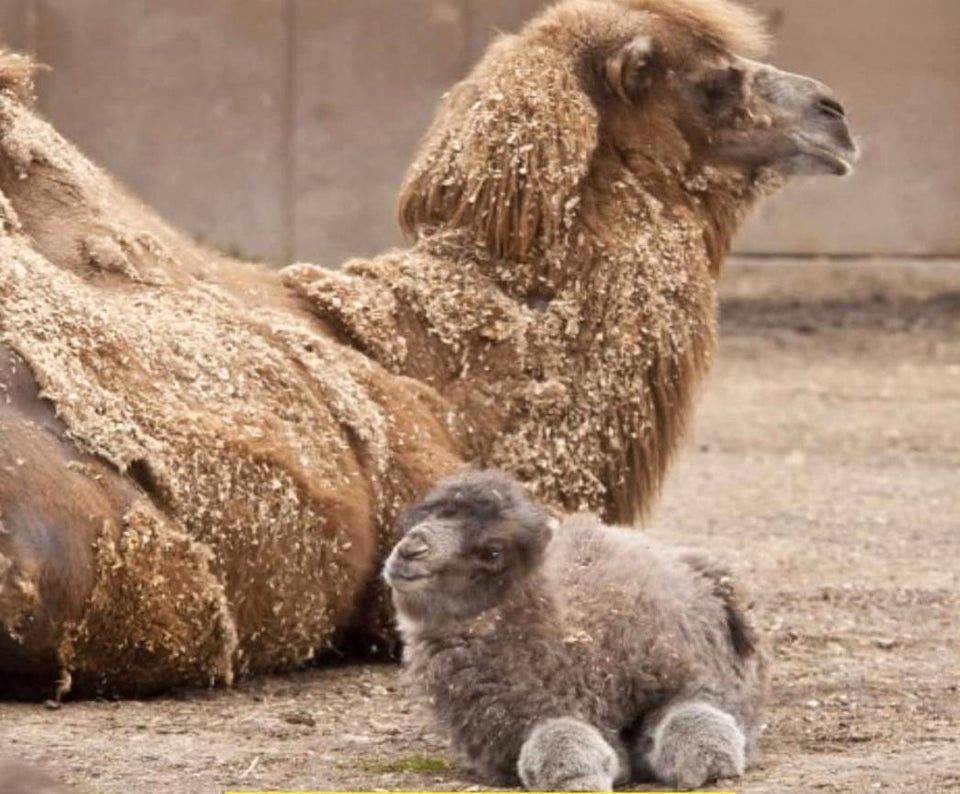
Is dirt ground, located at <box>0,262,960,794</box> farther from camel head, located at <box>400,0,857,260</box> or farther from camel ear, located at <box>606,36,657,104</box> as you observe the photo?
camel ear, located at <box>606,36,657,104</box>

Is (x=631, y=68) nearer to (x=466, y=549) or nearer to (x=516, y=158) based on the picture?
(x=516, y=158)

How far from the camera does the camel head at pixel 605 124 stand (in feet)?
21.4

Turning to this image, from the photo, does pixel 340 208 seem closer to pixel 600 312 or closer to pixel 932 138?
pixel 932 138

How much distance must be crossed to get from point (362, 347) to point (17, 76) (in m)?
1.12

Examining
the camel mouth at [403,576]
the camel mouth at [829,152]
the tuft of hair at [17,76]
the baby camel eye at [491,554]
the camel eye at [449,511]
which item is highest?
the tuft of hair at [17,76]

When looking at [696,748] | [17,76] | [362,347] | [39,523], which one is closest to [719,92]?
[362,347]

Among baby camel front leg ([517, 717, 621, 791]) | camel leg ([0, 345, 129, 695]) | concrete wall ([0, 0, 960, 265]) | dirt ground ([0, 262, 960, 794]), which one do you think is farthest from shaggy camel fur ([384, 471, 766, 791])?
concrete wall ([0, 0, 960, 265])

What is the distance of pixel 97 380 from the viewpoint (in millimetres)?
5457

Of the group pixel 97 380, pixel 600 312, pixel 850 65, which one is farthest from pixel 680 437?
pixel 850 65

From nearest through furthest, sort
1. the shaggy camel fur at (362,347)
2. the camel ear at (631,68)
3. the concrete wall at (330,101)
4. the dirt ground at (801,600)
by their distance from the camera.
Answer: the dirt ground at (801,600) < the shaggy camel fur at (362,347) < the camel ear at (631,68) < the concrete wall at (330,101)

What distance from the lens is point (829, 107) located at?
6.79m

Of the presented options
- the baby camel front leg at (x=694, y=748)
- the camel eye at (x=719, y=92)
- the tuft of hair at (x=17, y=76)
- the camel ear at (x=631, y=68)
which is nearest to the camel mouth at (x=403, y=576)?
the baby camel front leg at (x=694, y=748)

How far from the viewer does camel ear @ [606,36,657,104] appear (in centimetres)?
→ 664

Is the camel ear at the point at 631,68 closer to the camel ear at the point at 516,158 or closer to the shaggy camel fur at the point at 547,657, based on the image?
the camel ear at the point at 516,158
